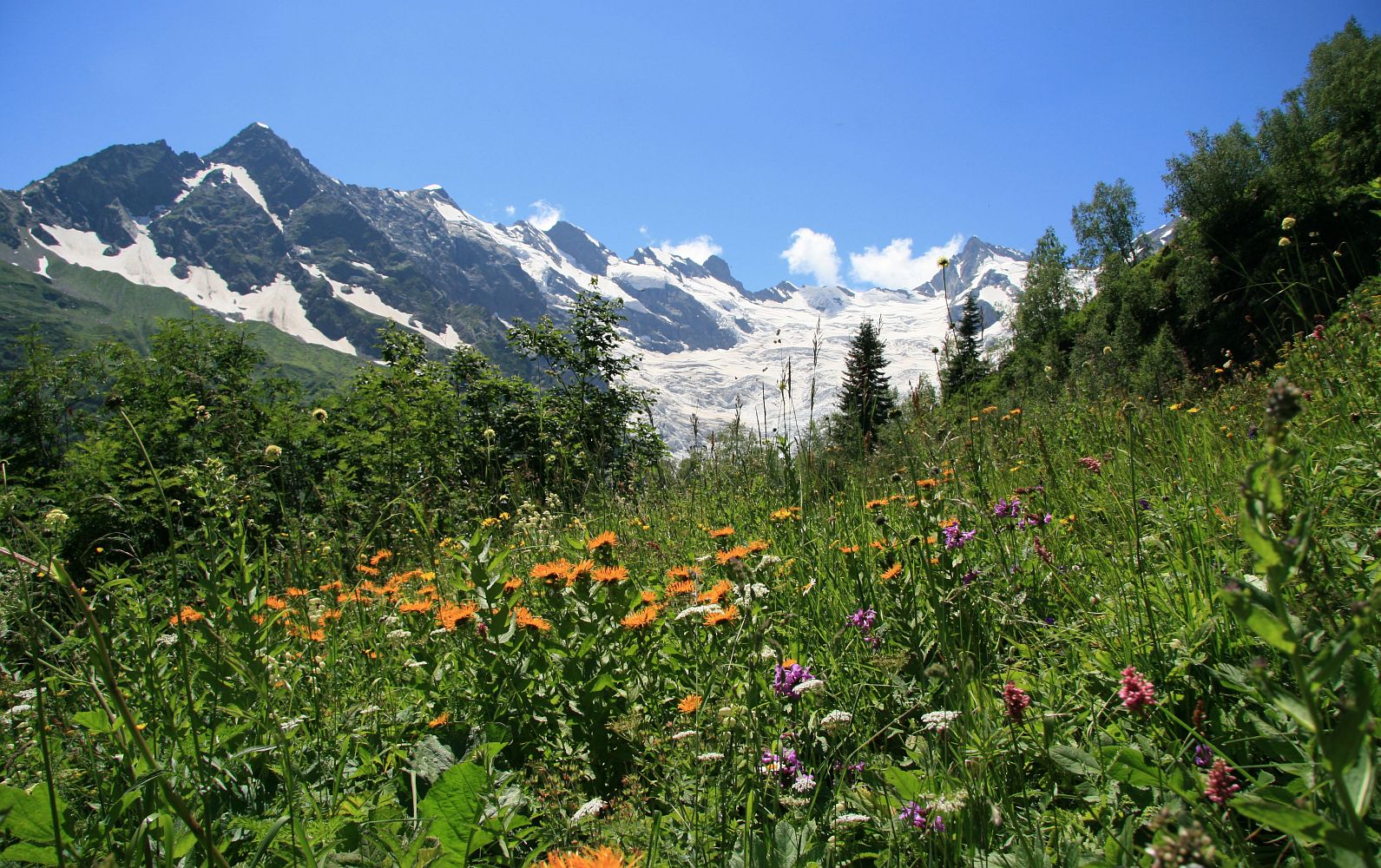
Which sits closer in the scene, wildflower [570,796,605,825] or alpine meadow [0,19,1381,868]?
alpine meadow [0,19,1381,868]

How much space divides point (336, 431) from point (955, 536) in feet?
50.7

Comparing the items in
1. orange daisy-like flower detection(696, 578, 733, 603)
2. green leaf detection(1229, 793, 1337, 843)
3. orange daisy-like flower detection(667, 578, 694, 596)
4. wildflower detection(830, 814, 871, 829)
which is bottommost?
wildflower detection(830, 814, 871, 829)

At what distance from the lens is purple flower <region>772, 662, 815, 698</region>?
5.39 ft

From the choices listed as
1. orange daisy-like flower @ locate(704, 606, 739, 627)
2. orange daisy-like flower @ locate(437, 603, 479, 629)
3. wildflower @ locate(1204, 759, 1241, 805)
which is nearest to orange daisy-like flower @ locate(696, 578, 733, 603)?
orange daisy-like flower @ locate(704, 606, 739, 627)

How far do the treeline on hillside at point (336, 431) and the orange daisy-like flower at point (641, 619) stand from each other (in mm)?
1111

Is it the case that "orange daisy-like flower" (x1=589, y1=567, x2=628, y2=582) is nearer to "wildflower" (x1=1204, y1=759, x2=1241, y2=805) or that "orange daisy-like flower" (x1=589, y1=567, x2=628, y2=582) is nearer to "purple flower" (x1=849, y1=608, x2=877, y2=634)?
"purple flower" (x1=849, y1=608, x2=877, y2=634)

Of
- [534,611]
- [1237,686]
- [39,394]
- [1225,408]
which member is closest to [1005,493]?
[1225,408]

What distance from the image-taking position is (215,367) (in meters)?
14.6

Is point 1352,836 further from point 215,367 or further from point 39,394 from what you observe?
point 39,394

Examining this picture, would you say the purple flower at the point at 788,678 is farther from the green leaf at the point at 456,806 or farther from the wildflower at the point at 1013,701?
the green leaf at the point at 456,806

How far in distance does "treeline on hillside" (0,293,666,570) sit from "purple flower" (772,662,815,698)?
151 cm

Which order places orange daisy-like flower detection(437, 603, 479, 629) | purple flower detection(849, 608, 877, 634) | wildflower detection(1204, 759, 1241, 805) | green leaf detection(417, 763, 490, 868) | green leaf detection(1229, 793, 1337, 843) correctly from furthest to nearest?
purple flower detection(849, 608, 877, 634)
orange daisy-like flower detection(437, 603, 479, 629)
green leaf detection(417, 763, 490, 868)
wildflower detection(1204, 759, 1241, 805)
green leaf detection(1229, 793, 1337, 843)

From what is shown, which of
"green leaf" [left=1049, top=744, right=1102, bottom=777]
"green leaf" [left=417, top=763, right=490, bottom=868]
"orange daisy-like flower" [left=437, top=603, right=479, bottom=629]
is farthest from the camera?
"orange daisy-like flower" [left=437, top=603, right=479, bottom=629]

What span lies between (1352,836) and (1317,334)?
420 centimetres
